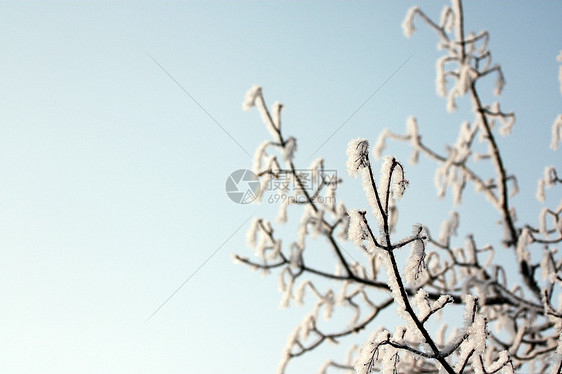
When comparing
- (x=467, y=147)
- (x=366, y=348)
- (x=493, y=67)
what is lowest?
(x=366, y=348)

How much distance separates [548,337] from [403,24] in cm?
243

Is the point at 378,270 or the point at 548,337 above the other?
the point at 548,337

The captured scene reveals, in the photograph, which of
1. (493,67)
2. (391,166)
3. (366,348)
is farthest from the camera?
(493,67)

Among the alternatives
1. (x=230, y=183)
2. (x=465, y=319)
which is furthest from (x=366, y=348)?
(x=230, y=183)

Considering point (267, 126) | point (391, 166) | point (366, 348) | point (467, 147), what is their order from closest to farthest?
Answer: point (391, 166)
point (366, 348)
point (267, 126)
point (467, 147)

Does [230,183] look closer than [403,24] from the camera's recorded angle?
Yes

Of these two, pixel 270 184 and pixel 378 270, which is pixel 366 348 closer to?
pixel 270 184

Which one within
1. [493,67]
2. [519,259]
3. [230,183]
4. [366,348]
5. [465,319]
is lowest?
[366,348]

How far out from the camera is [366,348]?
0.89 metres

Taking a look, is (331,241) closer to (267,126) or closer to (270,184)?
(270,184)

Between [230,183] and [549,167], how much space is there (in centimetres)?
247

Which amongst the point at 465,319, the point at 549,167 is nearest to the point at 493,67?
the point at 549,167

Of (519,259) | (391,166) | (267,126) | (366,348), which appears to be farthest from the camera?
(519,259)

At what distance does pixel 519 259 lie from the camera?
2783 mm
